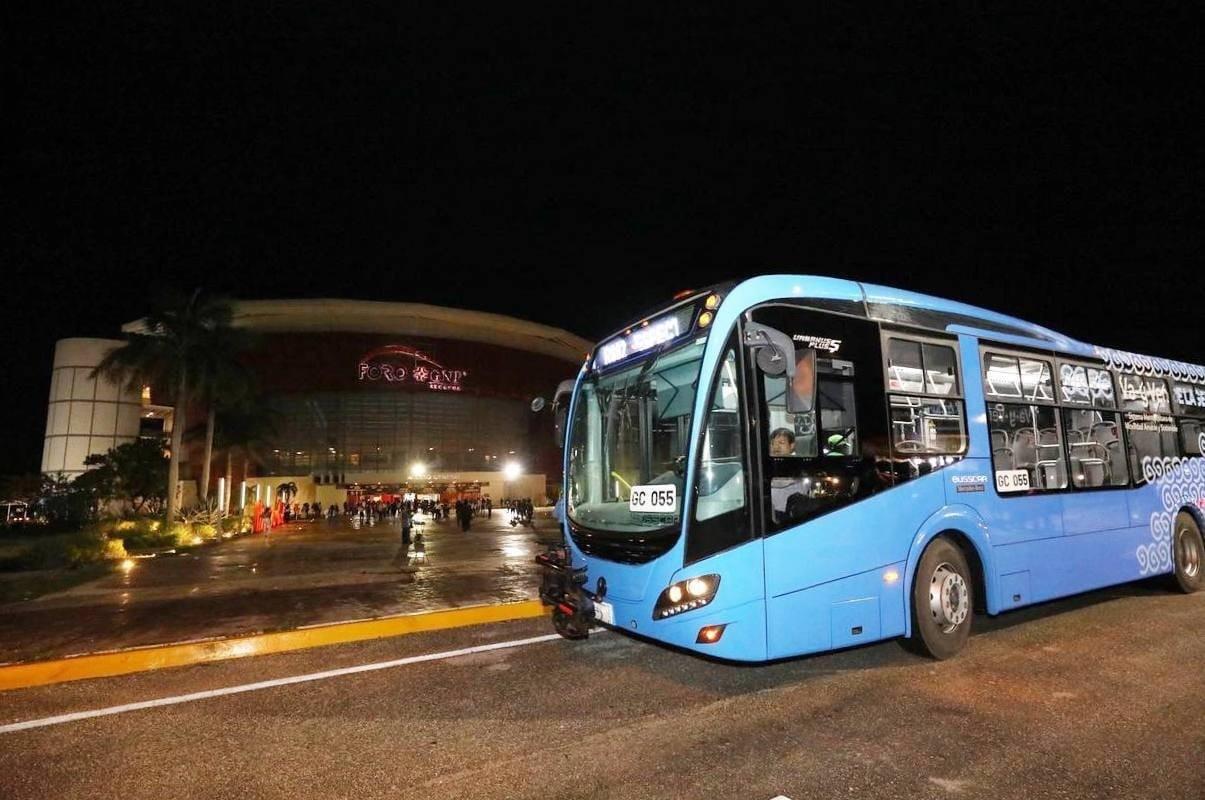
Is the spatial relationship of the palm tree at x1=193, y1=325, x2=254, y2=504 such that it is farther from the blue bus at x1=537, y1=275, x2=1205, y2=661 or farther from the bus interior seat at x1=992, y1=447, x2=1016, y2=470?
the bus interior seat at x1=992, y1=447, x2=1016, y2=470

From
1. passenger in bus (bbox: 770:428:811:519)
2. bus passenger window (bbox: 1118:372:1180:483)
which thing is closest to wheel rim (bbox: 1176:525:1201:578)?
bus passenger window (bbox: 1118:372:1180:483)

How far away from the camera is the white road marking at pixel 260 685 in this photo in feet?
14.4

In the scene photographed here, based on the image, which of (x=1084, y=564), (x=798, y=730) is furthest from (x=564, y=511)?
(x=1084, y=564)

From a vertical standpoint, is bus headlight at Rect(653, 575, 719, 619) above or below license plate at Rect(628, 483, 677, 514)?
below

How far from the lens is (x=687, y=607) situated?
4250 millimetres

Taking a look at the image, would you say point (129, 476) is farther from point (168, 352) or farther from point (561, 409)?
point (561, 409)

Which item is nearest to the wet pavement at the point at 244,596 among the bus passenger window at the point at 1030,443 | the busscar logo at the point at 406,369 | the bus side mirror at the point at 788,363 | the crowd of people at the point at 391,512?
the crowd of people at the point at 391,512

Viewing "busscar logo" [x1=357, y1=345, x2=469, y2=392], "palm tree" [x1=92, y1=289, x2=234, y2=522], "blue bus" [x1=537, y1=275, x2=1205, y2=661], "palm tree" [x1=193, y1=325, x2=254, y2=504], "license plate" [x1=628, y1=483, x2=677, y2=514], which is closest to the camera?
"blue bus" [x1=537, y1=275, x2=1205, y2=661]

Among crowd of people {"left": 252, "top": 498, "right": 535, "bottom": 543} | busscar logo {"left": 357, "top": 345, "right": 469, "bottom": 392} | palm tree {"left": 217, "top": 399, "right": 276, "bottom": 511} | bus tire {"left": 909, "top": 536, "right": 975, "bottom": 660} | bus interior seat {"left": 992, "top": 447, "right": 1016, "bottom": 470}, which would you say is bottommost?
crowd of people {"left": 252, "top": 498, "right": 535, "bottom": 543}

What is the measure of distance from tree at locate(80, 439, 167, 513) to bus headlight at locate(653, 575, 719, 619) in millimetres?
33949

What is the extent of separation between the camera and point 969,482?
5504mm

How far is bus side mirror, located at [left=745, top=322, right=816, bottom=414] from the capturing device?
4.21m

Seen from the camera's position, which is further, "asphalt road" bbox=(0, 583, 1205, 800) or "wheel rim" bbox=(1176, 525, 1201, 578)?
"wheel rim" bbox=(1176, 525, 1201, 578)

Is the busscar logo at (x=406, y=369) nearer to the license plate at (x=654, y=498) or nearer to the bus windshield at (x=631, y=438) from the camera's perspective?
the bus windshield at (x=631, y=438)
